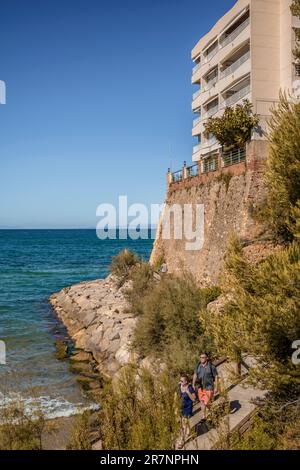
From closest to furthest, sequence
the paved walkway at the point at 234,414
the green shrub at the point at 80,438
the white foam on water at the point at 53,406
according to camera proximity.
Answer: the green shrub at the point at 80,438 < the paved walkway at the point at 234,414 < the white foam on water at the point at 53,406

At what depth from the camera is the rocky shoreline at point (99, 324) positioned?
64.7ft

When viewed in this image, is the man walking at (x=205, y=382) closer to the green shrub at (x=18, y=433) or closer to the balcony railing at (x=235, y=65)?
the green shrub at (x=18, y=433)

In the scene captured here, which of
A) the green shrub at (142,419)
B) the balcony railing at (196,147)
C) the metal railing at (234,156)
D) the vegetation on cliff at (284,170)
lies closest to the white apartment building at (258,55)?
the metal railing at (234,156)

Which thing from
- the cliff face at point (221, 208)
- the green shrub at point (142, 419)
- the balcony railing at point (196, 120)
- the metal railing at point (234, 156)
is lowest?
the green shrub at point (142, 419)

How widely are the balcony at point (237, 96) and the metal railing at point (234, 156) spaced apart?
5111 mm

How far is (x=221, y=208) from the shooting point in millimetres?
22844

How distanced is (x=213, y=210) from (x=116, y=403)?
16622 millimetres

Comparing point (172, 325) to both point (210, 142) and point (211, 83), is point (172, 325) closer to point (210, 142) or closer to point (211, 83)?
point (210, 142)

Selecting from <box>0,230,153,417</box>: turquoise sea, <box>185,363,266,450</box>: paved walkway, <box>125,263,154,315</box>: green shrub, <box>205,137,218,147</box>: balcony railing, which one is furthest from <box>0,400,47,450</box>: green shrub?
<box>205,137,218,147</box>: balcony railing

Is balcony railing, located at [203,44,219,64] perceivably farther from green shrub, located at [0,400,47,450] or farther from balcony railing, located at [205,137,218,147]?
green shrub, located at [0,400,47,450]

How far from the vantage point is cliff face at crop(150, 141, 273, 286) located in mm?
19672

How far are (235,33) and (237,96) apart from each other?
4315mm

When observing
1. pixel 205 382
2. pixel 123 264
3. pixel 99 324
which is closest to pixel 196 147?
pixel 123 264
